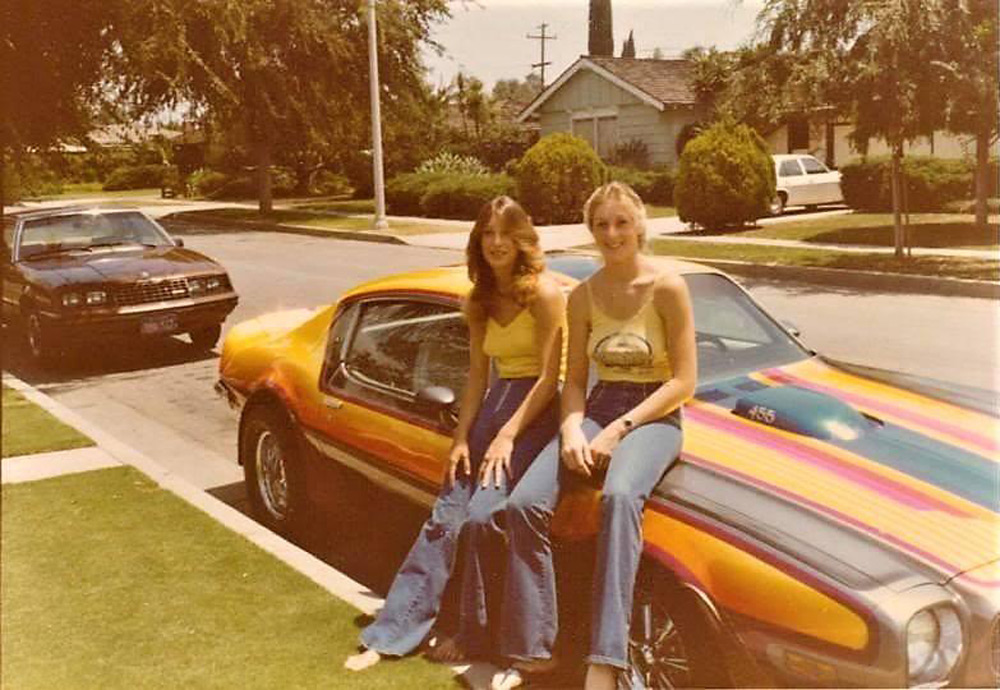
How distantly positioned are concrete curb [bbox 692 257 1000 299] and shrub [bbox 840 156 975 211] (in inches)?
217

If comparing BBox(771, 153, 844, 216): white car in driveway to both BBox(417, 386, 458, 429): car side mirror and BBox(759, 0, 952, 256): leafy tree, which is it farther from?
BBox(417, 386, 458, 429): car side mirror

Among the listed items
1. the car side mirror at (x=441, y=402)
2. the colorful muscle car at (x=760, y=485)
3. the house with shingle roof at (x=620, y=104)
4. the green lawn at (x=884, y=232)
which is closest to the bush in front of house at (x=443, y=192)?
the house with shingle roof at (x=620, y=104)

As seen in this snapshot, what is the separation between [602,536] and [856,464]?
0.85 m

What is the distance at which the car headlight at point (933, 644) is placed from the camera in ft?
9.10

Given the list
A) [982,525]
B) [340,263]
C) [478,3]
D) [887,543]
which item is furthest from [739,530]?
[340,263]

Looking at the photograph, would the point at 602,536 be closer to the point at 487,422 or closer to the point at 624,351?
the point at 624,351

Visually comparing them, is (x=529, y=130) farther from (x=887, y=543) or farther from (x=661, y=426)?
(x=887, y=543)

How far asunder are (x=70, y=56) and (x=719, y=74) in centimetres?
477

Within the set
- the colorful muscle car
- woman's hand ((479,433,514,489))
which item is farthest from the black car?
woman's hand ((479,433,514,489))

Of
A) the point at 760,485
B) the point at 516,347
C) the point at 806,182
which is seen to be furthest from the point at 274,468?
the point at 806,182

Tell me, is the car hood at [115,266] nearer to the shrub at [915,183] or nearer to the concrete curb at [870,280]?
the concrete curb at [870,280]

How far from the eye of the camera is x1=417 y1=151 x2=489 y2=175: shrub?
275 inches

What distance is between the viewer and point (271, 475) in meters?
5.35

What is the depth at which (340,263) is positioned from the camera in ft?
24.1
